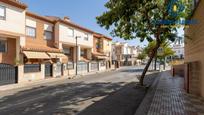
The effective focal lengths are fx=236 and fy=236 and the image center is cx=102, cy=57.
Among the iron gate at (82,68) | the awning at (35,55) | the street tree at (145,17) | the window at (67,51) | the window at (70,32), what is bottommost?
the iron gate at (82,68)

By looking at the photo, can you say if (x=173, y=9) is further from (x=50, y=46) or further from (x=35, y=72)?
(x=50, y=46)

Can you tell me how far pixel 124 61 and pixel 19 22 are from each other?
228ft

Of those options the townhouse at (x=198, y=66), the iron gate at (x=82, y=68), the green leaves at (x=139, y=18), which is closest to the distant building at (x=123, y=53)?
the iron gate at (x=82, y=68)

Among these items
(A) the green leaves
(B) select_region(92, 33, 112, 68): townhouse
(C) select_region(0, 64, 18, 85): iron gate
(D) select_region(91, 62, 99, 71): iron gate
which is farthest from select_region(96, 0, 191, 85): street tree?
(B) select_region(92, 33, 112, 68): townhouse

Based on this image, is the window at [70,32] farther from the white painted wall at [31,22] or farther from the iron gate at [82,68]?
the white painted wall at [31,22]

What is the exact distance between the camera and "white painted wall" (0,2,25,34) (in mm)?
22530

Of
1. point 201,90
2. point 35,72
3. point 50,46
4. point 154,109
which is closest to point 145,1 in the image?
point 201,90

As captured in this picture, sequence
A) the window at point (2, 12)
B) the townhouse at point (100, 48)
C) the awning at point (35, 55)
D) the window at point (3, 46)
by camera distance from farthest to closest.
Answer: the townhouse at point (100, 48) < the awning at point (35, 55) < the window at point (3, 46) < the window at point (2, 12)

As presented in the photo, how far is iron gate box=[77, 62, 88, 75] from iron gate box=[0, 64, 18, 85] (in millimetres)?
15201

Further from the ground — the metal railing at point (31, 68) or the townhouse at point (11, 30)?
the townhouse at point (11, 30)

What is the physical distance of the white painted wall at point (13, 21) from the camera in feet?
73.9

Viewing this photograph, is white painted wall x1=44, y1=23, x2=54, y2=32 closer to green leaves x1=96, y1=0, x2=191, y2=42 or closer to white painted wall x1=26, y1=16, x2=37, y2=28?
white painted wall x1=26, y1=16, x2=37, y2=28

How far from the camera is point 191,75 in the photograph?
13406 millimetres

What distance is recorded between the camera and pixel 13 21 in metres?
23.4
